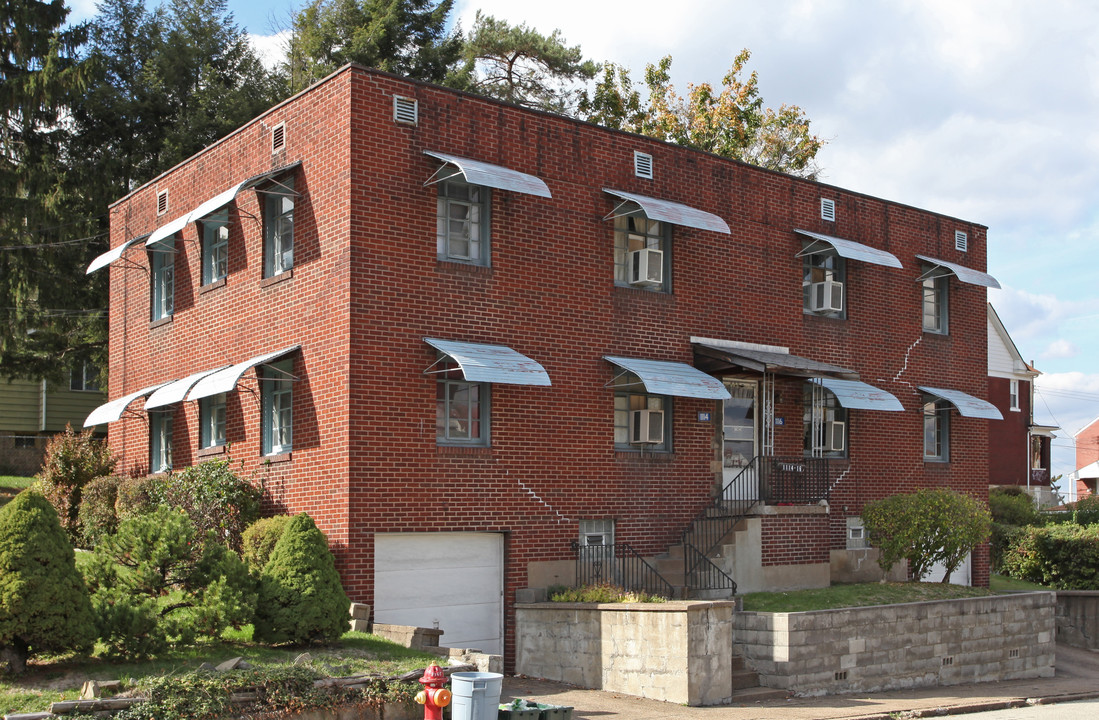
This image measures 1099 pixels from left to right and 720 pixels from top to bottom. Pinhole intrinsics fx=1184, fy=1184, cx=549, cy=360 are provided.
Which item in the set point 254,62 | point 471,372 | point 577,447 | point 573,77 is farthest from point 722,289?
point 573,77

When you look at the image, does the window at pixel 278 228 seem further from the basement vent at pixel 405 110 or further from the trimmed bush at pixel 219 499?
the trimmed bush at pixel 219 499

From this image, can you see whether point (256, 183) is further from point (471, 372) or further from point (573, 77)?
point (573, 77)

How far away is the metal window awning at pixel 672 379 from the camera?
719 inches

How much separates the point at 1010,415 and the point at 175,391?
3550 cm

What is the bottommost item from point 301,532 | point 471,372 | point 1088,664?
point 1088,664

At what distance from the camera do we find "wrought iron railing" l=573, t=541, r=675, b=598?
18078 millimetres

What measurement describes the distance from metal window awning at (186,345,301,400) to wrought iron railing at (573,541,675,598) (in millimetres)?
5299

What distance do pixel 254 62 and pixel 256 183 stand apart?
18.0 metres

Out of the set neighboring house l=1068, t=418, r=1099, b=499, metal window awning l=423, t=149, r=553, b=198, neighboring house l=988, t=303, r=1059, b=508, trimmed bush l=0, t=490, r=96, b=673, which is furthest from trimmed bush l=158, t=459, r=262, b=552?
neighboring house l=1068, t=418, r=1099, b=499

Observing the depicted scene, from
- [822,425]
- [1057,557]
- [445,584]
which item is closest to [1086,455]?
[1057,557]

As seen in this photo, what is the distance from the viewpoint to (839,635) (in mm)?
16812

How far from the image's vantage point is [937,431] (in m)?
24.8

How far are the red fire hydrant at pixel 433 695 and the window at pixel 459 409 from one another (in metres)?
5.90

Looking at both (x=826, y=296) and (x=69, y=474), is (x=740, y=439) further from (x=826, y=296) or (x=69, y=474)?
(x=69, y=474)
